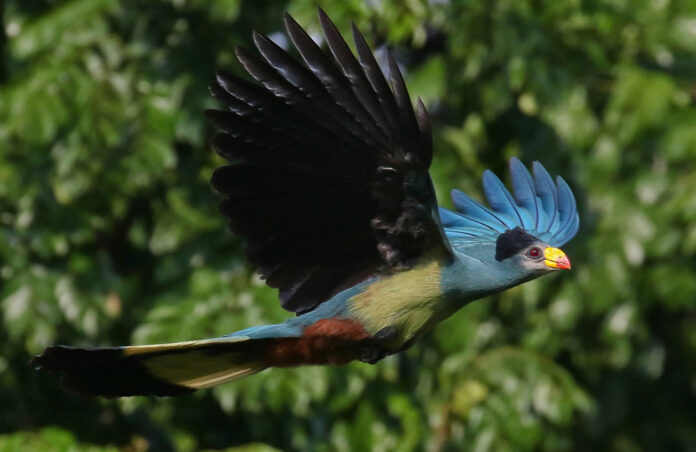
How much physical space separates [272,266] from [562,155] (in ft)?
11.3

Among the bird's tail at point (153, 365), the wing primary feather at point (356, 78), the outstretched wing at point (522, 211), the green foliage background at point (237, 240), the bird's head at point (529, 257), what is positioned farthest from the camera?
the green foliage background at point (237, 240)

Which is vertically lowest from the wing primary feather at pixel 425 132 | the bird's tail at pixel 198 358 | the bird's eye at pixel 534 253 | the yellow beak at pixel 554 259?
the yellow beak at pixel 554 259

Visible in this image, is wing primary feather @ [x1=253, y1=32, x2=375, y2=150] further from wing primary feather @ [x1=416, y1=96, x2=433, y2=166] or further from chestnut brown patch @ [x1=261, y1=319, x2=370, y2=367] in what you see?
chestnut brown patch @ [x1=261, y1=319, x2=370, y2=367]

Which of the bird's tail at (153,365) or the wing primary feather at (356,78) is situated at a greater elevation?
the wing primary feather at (356,78)

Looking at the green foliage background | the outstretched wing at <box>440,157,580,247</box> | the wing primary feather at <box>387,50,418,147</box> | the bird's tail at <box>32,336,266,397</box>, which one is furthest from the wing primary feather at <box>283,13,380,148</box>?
the green foliage background

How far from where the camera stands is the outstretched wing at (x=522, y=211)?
5.52m

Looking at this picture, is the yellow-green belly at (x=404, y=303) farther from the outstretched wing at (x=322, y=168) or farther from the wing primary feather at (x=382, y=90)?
the wing primary feather at (x=382, y=90)

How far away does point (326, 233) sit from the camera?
4746 millimetres

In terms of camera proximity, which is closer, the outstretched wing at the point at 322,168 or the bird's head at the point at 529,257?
the outstretched wing at the point at 322,168

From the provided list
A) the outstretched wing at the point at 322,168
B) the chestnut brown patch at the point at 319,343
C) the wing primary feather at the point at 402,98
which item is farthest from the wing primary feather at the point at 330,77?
the chestnut brown patch at the point at 319,343

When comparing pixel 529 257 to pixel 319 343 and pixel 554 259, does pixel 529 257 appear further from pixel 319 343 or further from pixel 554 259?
pixel 319 343

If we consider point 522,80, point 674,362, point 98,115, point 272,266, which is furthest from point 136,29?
point 674,362

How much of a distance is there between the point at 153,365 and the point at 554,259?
140 centimetres

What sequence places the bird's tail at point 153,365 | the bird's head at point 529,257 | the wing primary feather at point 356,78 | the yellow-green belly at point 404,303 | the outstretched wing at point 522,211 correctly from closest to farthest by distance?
1. the wing primary feather at point 356,78
2. the bird's tail at point 153,365
3. the yellow-green belly at point 404,303
4. the bird's head at point 529,257
5. the outstretched wing at point 522,211
